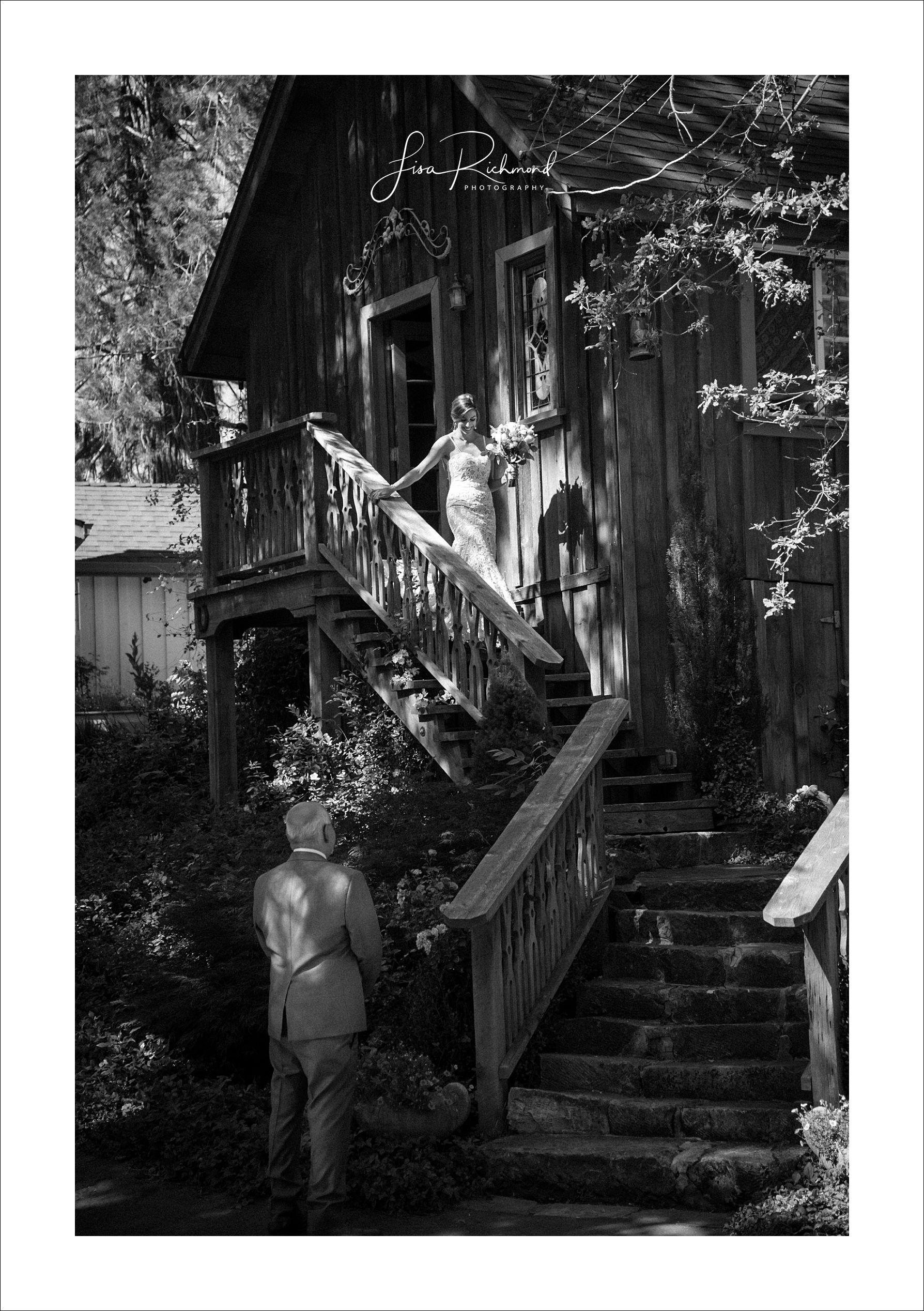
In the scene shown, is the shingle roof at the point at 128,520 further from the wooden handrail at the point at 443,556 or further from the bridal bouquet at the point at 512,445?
the bridal bouquet at the point at 512,445

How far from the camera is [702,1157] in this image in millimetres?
6602

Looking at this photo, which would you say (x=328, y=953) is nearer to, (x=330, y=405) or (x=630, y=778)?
(x=630, y=778)

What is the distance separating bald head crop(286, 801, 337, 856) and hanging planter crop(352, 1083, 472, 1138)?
1.37 metres

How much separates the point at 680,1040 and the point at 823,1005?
992mm

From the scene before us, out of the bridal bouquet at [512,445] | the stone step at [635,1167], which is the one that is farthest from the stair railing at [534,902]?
the bridal bouquet at [512,445]

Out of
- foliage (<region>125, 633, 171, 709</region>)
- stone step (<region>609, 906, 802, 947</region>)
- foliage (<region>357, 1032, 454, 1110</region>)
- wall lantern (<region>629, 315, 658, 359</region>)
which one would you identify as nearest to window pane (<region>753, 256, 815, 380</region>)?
wall lantern (<region>629, 315, 658, 359</region>)

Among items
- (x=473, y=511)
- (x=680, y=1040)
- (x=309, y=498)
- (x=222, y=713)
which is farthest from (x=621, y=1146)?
(x=222, y=713)

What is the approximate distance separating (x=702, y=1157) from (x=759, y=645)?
4549 millimetres

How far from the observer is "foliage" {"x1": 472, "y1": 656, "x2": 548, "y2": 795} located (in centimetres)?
917

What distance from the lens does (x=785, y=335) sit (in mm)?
11055

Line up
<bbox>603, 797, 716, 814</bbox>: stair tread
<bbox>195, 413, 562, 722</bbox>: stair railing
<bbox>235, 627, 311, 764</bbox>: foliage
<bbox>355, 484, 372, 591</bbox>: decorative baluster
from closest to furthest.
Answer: <bbox>603, 797, 716, 814</bbox>: stair tread → <bbox>195, 413, 562, 722</bbox>: stair railing → <bbox>355, 484, 372, 591</bbox>: decorative baluster → <bbox>235, 627, 311, 764</bbox>: foliage

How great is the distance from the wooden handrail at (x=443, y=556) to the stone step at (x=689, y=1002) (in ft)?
6.79

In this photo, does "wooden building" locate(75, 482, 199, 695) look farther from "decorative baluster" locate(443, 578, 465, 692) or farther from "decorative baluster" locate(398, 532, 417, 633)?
"decorative baluster" locate(443, 578, 465, 692)

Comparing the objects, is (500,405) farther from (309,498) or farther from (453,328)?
(309,498)
